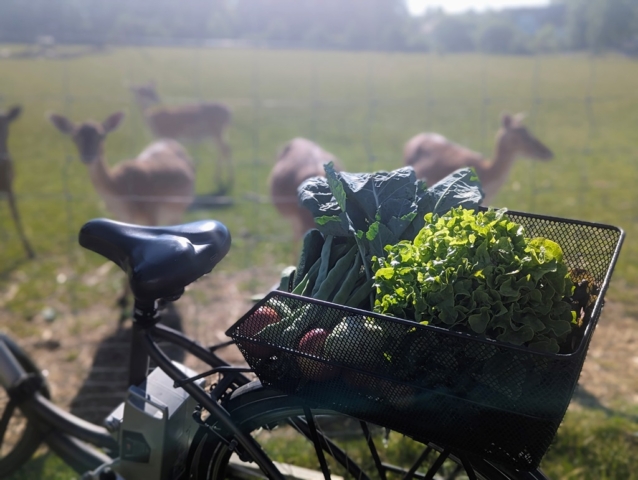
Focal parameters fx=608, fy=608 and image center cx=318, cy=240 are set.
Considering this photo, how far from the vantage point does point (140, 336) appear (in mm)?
1947

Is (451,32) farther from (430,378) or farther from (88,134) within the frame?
(430,378)

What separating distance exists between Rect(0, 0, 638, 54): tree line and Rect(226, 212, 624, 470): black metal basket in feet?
20.8

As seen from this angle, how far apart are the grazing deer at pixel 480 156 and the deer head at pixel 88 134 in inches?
135

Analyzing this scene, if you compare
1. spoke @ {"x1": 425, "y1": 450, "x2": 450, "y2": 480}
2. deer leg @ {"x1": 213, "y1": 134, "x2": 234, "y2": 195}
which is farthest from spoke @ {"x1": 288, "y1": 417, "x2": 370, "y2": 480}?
deer leg @ {"x1": 213, "y1": 134, "x2": 234, "y2": 195}

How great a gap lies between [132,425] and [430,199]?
46.5 inches

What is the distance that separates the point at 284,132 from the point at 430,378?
14154 millimetres

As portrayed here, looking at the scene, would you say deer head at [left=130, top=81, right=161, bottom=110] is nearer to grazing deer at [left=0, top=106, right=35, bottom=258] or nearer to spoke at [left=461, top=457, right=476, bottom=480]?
grazing deer at [left=0, top=106, right=35, bottom=258]

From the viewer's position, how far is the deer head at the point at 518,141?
730 cm

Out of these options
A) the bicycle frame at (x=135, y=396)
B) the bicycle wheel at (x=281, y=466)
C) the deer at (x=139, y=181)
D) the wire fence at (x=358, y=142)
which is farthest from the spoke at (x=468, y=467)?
the deer at (x=139, y=181)

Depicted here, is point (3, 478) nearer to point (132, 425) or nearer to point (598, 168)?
point (132, 425)

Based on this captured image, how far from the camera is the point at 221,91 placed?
799 inches

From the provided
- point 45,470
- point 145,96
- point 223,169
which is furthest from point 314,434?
point 145,96

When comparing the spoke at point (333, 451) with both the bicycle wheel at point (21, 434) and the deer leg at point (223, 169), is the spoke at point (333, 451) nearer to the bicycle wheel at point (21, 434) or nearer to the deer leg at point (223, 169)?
the bicycle wheel at point (21, 434)

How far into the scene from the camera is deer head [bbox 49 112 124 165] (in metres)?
6.41
